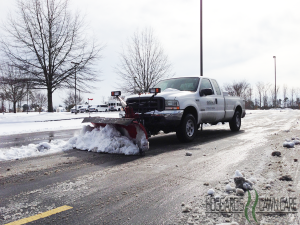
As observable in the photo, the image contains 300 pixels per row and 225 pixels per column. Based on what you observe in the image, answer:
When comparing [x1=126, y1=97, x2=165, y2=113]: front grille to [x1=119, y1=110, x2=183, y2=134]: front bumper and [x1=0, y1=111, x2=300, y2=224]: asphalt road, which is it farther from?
[x1=0, y1=111, x2=300, y2=224]: asphalt road

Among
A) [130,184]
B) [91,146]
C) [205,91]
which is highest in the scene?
[205,91]

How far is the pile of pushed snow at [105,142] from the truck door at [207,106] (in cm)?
279

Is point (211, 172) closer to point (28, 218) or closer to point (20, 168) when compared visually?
point (28, 218)

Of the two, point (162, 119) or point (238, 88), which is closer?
point (162, 119)

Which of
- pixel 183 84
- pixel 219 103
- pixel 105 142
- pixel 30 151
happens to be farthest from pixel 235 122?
pixel 30 151

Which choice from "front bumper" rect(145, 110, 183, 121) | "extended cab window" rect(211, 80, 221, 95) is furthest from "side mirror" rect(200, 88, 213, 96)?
"front bumper" rect(145, 110, 183, 121)

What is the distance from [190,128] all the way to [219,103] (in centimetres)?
198

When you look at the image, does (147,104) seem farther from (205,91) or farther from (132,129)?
(205,91)

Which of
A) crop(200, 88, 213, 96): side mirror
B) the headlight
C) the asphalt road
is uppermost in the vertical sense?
crop(200, 88, 213, 96): side mirror

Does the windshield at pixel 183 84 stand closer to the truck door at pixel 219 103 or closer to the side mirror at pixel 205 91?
the side mirror at pixel 205 91

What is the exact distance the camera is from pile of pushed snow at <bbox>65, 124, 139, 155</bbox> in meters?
5.85

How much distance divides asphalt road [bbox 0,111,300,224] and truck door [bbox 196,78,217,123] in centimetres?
212

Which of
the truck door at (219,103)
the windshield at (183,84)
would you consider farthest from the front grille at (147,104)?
the truck door at (219,103)

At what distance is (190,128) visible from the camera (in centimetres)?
743
